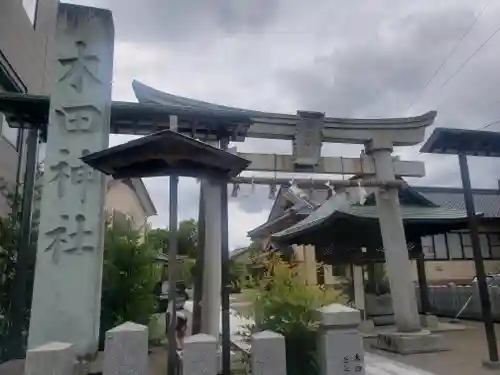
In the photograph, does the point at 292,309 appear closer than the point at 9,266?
Yes

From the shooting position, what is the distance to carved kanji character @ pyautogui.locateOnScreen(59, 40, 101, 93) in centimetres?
718

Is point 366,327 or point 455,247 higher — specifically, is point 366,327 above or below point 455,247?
below

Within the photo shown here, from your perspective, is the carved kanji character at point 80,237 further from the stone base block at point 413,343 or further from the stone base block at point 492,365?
the stone base block at point 492,365

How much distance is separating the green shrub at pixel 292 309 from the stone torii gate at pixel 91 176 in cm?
145

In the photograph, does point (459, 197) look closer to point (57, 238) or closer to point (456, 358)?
Result: point (456, 358)

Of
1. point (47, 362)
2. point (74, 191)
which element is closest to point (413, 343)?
point (47, 362)

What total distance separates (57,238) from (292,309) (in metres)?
3.98

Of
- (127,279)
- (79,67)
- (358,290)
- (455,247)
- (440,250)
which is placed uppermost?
(79,67)

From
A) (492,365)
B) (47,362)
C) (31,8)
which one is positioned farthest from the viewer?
(31,8)

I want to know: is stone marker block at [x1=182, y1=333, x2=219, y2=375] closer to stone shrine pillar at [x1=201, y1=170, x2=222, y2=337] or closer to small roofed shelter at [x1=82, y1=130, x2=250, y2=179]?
small roofed shelter at [x1=82, y1=130, x2=250, y2=179]

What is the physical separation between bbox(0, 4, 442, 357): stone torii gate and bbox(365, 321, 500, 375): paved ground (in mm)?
616

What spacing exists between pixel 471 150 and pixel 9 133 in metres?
11.9

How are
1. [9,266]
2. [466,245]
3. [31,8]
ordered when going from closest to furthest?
[9,266] → [31,8] → [466,245]

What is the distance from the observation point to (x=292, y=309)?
6.07 meters
